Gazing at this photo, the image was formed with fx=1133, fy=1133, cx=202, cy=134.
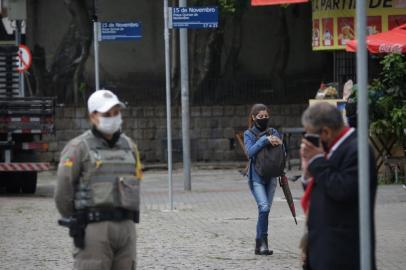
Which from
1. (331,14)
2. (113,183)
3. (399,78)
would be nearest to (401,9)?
(331,14)

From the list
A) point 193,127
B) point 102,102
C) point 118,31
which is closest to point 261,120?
point 102,102

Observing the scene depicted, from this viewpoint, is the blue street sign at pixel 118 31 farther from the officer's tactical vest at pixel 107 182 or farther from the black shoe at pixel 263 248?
the officer's tactical vest at pixel 107 182

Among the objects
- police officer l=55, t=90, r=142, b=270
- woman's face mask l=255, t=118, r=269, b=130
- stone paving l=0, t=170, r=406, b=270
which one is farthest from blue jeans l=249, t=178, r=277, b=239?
police officer l=55, t=90, r=142, b=270

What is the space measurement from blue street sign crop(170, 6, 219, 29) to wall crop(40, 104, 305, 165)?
9.93 m

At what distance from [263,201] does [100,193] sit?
5.03 m

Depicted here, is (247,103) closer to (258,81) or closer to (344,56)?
(258,81)

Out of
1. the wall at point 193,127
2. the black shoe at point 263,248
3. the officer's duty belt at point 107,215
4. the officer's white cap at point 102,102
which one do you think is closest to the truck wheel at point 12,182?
the wall at point 193,127

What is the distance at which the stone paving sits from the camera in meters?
11.5

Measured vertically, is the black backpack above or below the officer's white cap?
below

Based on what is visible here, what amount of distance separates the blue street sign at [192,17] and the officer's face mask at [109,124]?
10.9m

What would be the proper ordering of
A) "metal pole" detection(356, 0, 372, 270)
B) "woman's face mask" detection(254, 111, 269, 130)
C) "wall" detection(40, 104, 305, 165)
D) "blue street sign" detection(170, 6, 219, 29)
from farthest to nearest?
Answer: 1. "wall" detection(40, 104, 305, 165)
2. "blue street sign" detection(170, 6, 219, 29)
3. "woman's face mask" detection(254, 111, 269, 130)
4. "metal pole" detection(356, 0, 372, 270)

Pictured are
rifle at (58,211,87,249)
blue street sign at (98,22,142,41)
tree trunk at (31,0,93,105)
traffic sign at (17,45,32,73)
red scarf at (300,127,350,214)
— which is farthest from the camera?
tree trunk at (31,0,93,105)

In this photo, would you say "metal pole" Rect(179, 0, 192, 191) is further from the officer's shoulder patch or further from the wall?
the officer's shoulder patch

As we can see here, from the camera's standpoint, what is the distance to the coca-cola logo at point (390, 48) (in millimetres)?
18812
